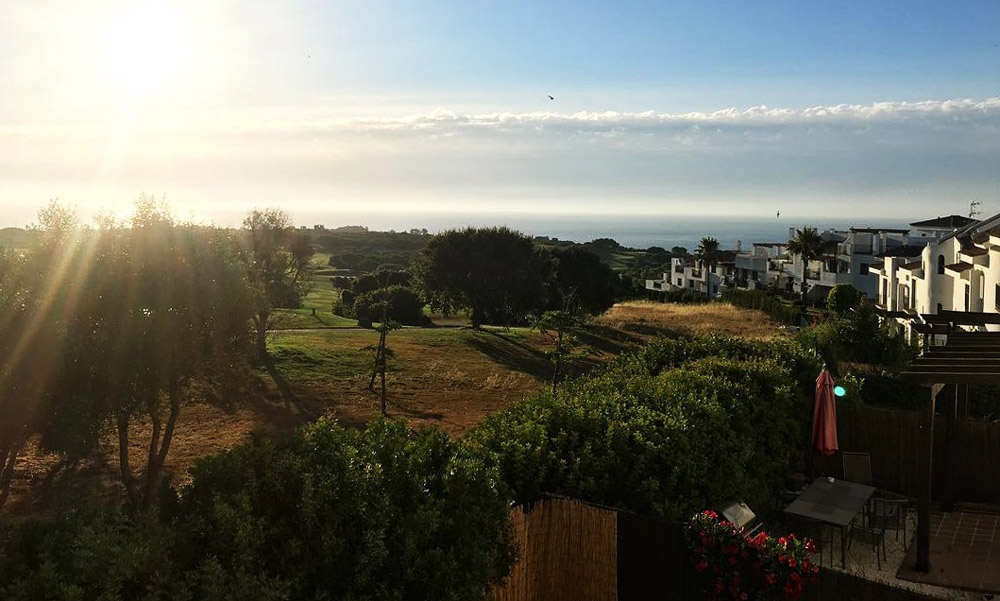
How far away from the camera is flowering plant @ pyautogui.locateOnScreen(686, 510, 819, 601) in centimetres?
772

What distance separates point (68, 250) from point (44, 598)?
6.96 meters

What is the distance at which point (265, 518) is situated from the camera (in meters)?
5.41

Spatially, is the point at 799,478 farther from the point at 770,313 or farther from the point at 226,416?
the point at 770,313

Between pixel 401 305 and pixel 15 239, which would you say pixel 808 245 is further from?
pixel 15 239

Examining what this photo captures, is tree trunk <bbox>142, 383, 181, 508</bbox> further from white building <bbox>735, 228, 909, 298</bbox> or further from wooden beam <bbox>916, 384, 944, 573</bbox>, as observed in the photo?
white building <bbox>735, 228, 909, 298</bbox>

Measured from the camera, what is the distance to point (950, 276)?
31.3m

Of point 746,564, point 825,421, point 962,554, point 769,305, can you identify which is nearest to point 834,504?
point 962,554

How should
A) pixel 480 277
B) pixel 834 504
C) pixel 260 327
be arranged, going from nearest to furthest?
1. pixel 834 504
2. pixel 260 327
3. pixel 480 277

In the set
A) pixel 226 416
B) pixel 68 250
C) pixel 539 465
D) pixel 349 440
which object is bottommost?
pixel 226 416

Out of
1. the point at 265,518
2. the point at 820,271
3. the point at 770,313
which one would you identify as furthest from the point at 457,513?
the point at 820,271

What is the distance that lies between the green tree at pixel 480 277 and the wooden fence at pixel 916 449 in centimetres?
3221

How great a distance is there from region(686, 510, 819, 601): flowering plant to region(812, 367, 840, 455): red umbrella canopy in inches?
196

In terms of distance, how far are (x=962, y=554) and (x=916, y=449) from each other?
317cm

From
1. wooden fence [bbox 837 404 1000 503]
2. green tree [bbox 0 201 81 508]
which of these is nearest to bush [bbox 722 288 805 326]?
wooden fence [bbox 837 404 1000 503]
